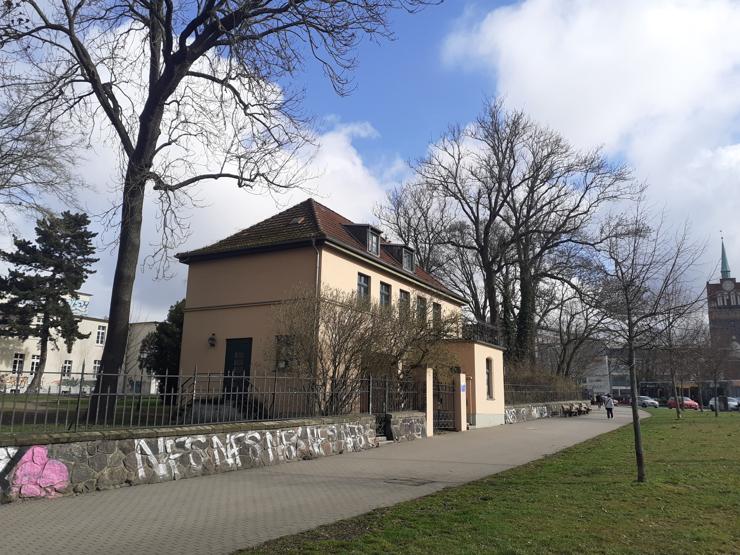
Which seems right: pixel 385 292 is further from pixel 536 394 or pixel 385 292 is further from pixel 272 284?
pixel 536 394

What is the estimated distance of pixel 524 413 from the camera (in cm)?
2892

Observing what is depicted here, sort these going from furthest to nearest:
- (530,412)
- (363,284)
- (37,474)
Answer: (530,412) < (363,284) < (37,474)

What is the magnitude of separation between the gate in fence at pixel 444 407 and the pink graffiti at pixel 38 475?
1383 centimetres

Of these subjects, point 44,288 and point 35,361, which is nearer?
point 44,288

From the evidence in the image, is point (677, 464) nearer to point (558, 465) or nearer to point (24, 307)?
point (558, 465)

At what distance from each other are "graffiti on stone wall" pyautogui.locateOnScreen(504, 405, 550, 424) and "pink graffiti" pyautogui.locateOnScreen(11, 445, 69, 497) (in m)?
21.3

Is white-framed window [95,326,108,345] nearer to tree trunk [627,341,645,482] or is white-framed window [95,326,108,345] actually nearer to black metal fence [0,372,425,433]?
black metal fence [0,372,425,433]

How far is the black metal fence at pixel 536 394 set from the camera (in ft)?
93.8

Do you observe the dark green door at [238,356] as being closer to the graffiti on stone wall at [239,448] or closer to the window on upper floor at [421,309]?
the window on upper floor at [421,309]

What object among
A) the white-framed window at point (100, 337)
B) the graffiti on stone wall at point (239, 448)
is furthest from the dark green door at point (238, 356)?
the white-framed window at point (100, 337)

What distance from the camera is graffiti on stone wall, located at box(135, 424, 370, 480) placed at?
31.4ft

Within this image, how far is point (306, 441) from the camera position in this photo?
12773 mm

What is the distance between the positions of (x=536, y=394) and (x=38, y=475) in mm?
28034

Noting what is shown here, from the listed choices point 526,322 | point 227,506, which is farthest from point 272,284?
point 526,322
